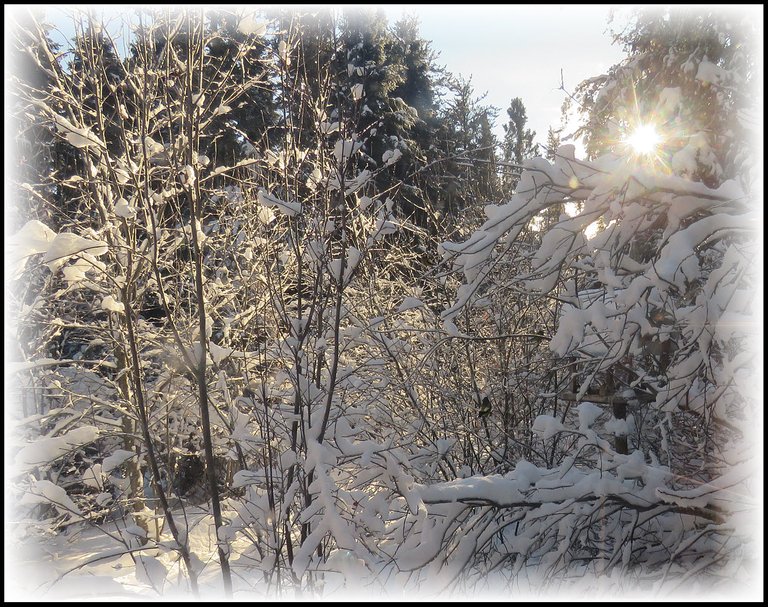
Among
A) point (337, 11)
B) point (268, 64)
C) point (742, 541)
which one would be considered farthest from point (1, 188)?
point (742, 541)

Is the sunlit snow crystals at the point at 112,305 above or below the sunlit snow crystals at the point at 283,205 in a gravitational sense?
below

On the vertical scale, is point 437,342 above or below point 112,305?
below

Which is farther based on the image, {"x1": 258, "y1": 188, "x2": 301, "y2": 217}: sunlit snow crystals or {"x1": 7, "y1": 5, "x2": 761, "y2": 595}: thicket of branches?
{"x1": 258, "y1": 188, "x2": 301, "y2": 217}: sunlit snow crystals

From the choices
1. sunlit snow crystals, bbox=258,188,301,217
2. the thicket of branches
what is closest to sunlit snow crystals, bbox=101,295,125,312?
the thicket of branches

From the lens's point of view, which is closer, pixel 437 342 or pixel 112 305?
pixel 112 305

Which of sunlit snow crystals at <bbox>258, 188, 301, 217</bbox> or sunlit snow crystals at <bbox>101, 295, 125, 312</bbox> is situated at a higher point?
sunlit snow crystals at <bbox>258, 188, 301, 217</bbox>

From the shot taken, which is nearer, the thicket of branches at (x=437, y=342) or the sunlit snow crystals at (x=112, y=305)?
the thicket of branches at (x=437, y=342)

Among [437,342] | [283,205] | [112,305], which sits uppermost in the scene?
[283,205]

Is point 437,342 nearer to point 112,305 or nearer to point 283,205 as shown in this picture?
point 283,205

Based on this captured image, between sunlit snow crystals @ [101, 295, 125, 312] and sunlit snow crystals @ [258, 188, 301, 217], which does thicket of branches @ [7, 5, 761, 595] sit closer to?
sunlit snow crystals @ [258, 188, 301, 217]

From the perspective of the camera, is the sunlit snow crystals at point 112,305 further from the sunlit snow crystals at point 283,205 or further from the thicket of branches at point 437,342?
the sunlit snow crystals at point 283,205

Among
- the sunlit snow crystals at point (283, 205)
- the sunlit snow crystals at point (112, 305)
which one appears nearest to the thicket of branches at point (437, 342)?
the sunlit snow crystals at point (283, 205)

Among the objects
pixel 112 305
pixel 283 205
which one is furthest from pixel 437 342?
pixel 112 305

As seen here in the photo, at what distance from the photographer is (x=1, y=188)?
2.52 m
